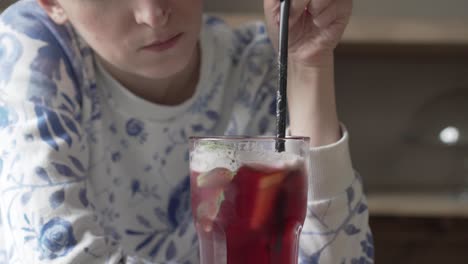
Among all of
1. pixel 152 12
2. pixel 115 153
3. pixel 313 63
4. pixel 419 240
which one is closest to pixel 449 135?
pixel 419 240

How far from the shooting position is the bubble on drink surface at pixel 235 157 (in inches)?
24.0

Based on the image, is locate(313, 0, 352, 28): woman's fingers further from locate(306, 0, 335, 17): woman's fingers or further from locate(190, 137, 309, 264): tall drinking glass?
locate(190, 137, 309, 264): tall drinking glass

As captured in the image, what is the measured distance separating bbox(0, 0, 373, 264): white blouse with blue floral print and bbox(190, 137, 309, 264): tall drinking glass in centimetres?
18

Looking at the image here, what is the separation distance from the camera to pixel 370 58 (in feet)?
5.98

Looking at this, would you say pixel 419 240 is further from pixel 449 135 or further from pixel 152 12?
pixel 152 12

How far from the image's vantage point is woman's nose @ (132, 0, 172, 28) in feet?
2.55

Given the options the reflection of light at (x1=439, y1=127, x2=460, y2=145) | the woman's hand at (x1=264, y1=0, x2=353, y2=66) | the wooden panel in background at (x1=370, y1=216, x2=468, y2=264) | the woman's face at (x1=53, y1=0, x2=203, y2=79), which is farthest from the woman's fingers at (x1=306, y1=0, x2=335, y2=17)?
the wooden panel in background at (x1=370, y1=216, x2=468, y2=264)

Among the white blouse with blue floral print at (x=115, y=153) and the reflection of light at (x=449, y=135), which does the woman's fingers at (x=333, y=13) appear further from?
the reflection of light at (x=449, y=135)

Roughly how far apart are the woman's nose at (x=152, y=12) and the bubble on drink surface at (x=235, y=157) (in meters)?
0.23

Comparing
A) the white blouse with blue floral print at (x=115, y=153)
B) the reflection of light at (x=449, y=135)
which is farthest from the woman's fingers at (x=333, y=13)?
the reflection of light at (x=449, y=135)

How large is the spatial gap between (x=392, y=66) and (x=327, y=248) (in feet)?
A: 3.64

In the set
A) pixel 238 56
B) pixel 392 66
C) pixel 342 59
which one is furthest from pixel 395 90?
pixel 238 56

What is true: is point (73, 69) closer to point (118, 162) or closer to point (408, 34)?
point (118, 162)

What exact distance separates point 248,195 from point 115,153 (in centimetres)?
46
